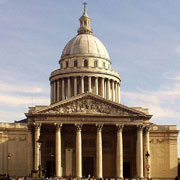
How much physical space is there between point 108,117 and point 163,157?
58.9 feet

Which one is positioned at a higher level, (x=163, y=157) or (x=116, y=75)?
(x=116, y=75)

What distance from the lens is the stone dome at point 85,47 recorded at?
5084 inches

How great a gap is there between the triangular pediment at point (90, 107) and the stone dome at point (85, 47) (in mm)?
31894

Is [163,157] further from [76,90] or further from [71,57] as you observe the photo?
[71,57]

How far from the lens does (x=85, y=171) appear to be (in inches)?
4114

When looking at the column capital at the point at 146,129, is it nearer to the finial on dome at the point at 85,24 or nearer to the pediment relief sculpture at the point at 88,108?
the pediment relief sculpture at the point at 88,108

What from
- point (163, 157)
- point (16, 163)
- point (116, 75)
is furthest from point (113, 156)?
point (116, 75)

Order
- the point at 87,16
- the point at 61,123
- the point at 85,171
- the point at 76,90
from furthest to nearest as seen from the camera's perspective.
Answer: the point at 87,16 < the point at 76,90 < the point at 85,171 < the point at 61,123

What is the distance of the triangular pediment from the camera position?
97.1 m

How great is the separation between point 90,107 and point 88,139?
33.4 feet

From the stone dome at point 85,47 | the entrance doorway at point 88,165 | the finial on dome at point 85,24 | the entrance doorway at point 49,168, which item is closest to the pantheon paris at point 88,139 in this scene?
the entrance doorway at point 88,165

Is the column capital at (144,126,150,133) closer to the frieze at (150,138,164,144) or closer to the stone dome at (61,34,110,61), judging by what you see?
the frieze at (150,138,164,144)

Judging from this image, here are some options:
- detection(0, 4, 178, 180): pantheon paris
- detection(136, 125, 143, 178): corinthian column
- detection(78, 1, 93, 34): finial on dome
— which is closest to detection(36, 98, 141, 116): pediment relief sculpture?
detection(0, 4, 178, 180): pantheon paris

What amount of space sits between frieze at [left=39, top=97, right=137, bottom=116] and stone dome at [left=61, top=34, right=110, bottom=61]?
105 feet
